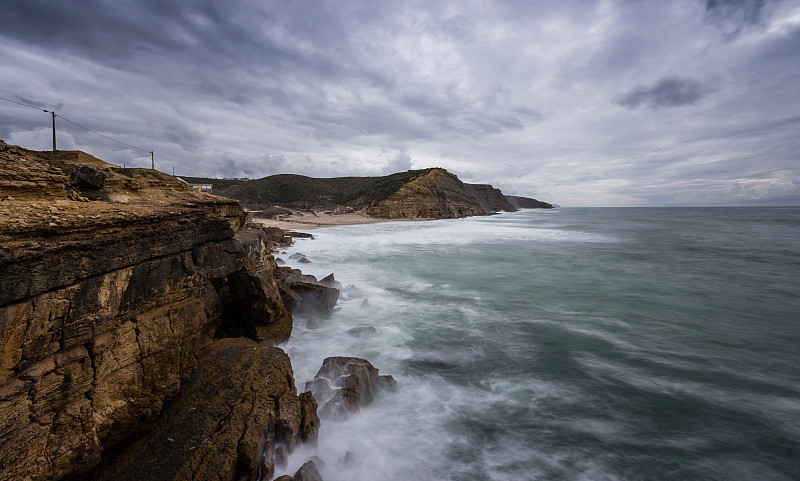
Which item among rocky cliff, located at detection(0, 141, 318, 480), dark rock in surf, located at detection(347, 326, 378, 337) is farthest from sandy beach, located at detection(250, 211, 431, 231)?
rocky cliff, located at detection(0, 141, 318, 480)

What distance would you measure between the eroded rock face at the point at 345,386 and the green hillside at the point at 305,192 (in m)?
47.8

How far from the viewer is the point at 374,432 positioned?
15.4 feet

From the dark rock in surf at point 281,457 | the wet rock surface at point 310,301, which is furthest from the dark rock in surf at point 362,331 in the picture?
the dark rock in surf at point 281,457

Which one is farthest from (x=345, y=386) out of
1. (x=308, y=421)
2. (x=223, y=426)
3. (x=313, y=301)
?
(x=313, y=301)

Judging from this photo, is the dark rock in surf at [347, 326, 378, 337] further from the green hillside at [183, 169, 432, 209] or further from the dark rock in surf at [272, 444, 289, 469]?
the green hillside at [183, 169, 432, 209]

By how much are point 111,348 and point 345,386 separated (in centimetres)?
307

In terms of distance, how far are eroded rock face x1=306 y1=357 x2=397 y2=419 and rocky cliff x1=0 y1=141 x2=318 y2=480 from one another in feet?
2.23

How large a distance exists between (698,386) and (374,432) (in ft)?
20.3

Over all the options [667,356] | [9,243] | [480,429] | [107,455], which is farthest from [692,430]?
[9,243]

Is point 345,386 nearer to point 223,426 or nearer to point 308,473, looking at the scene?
point 308,473

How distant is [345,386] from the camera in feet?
16.8

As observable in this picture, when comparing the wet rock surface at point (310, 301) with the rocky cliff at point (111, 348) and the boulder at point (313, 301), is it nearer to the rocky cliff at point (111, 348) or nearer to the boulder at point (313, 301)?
the boulder at point (313, 301)

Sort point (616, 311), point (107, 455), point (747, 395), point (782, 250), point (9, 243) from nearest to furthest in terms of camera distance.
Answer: point (9, 243)
point (107, 455)
point (747, 395)
point (616, 311)
point (782, 250)

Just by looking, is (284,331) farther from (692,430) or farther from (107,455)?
Answer: (692,430)
